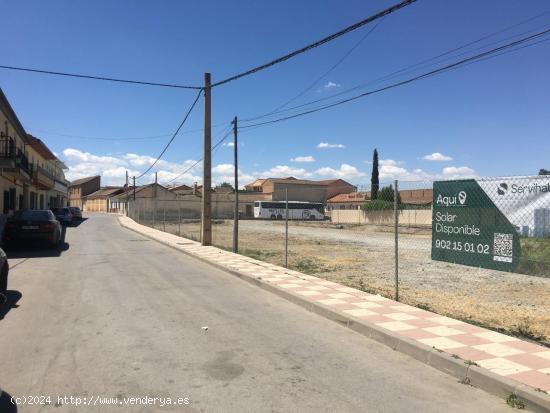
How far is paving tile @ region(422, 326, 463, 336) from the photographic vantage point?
669 centimetres

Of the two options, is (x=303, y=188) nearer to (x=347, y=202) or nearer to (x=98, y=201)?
(x=347, y=202)

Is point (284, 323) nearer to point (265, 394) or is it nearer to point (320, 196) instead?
point (265, 394)

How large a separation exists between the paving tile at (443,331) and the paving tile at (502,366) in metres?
1.05

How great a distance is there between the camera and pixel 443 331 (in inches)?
269

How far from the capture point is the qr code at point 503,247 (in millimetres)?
7246

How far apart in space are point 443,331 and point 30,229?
15.4 metres

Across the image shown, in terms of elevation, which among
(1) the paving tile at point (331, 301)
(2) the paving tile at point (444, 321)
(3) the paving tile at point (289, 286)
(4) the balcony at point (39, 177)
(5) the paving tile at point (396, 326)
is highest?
(4) the balcony at point (39, 177)

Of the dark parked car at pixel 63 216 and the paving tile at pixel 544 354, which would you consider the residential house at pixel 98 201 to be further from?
the paving tile at pixel 544 354

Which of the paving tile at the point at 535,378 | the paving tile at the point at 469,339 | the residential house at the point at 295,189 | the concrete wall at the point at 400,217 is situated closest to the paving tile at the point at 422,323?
the paving tile at the point at 469,339

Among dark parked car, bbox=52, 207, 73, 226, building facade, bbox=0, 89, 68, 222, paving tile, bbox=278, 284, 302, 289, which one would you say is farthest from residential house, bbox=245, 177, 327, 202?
Answer: paving tile, bbox=278, 284, 302, 289

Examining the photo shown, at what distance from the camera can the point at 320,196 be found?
103 m

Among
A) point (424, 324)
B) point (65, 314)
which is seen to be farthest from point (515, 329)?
point (65, 314)

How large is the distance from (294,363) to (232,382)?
3.10 feet

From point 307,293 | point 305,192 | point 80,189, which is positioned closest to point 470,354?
point 307,293
